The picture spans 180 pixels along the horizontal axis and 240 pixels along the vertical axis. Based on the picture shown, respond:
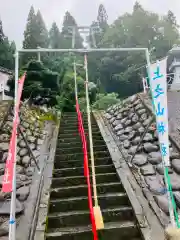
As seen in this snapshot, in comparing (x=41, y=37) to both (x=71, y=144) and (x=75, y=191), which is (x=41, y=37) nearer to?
(x=71, y=144)

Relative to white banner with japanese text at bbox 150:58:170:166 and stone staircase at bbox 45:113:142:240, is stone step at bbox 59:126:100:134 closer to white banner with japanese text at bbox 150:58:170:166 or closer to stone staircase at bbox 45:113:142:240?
stone staircase at bbox 45:113:142:240

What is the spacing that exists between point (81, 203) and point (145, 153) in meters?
2.17

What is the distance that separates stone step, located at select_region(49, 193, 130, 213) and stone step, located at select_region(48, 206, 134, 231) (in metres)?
0.16

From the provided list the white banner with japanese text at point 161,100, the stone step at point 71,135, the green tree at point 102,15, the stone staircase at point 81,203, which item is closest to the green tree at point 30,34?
the green tree at point 102,15

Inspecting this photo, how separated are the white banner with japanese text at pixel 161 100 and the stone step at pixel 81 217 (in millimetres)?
1127

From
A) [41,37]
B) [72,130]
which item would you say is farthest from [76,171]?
[41,37]

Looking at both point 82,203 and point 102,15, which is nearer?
point 82,203

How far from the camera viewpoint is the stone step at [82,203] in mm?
4109

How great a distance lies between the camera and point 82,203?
4152 millimetres

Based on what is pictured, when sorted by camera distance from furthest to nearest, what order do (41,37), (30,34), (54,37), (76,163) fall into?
(54,37)
(30,34)
(41,37)
(76,163)

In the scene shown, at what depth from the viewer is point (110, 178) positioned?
16.1 feet

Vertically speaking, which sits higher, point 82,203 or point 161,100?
point 161,100

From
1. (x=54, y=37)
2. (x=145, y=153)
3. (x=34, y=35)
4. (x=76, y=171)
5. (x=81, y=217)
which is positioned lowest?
(x=81, y=217)

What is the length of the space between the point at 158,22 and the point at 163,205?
85.2 feet
